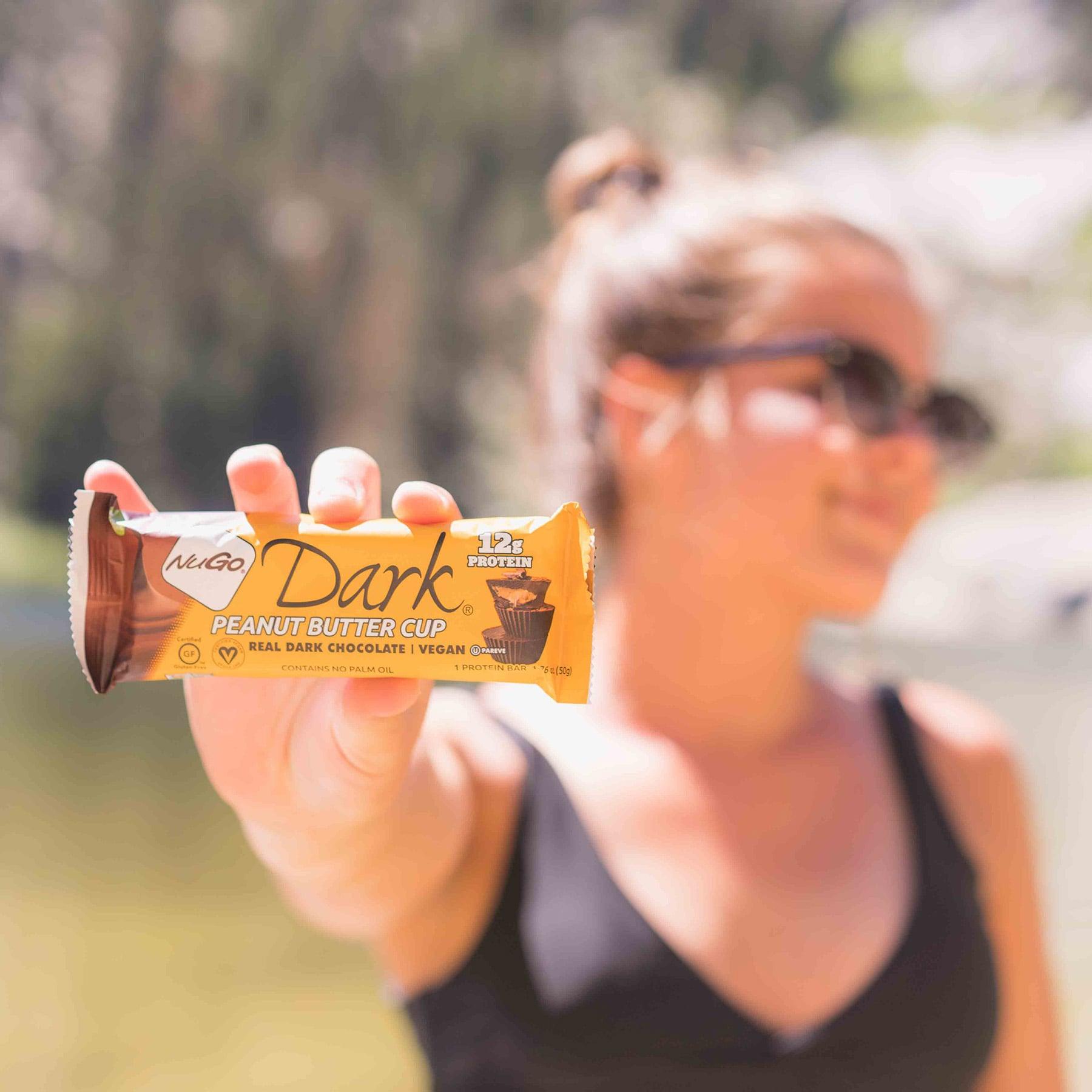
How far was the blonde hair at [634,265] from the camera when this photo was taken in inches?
45.4

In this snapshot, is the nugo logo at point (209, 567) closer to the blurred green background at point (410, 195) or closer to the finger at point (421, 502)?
the finger at point (421, 502)

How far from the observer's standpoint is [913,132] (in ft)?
35.2

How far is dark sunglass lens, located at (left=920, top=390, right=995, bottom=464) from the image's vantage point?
1221mm

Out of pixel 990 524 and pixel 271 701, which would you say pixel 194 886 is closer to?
pixel 271 701

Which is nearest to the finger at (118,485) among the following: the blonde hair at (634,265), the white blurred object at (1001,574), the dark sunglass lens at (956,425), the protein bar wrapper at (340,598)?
the protein bar wrapper at (340,598)

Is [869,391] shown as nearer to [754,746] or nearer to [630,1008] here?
[754,746]

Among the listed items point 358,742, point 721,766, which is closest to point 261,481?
point 358,742

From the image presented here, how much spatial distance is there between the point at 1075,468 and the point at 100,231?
9.12 meters

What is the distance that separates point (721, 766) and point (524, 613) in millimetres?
603

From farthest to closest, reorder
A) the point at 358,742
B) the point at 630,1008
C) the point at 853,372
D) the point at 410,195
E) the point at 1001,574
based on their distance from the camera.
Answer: the point at 410,195, the point at 1001,574, the point at 853,372, the point at 630,1008, the point at 358,742

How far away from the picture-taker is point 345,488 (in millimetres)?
614

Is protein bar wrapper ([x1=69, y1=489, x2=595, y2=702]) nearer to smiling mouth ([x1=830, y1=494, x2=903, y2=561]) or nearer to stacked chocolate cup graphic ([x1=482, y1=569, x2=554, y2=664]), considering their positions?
stacked chocolate cup graphic ([x1=482, y1=569, x2=554, y2=664])

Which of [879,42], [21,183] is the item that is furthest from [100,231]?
[879,42]

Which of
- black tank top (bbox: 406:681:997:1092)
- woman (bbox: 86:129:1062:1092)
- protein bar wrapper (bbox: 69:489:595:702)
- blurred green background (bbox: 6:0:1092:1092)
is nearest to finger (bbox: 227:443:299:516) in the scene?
protein bar wrapper (bbox: 69:489:595:702)
